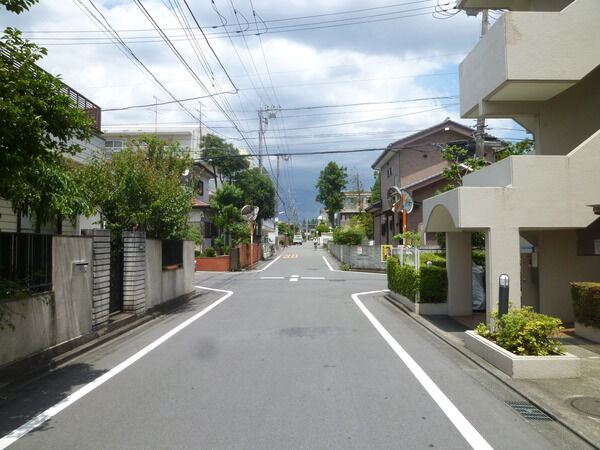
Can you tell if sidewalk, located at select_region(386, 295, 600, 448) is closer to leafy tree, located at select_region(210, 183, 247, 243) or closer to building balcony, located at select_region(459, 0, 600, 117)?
building balcony, located at select_region(459, 0, 600, 117)

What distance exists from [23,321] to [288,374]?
12.9 feet

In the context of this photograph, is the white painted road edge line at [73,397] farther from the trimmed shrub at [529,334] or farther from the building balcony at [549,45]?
the building balcony at [549,45]

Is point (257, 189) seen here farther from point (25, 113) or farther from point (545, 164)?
point (25, 113)

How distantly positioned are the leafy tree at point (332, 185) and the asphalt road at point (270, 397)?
190 feet

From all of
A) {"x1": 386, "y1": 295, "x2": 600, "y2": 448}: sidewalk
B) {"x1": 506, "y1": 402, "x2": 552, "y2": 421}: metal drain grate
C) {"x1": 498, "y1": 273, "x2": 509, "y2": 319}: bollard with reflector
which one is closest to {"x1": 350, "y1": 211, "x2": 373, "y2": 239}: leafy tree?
{"x1": 386, "y1": 295, "x2": 600, "y2": 448}: sidewalk

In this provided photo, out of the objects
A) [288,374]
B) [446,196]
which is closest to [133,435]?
[288,374]

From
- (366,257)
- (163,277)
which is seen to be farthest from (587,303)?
(366,257)

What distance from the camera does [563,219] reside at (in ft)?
28.7

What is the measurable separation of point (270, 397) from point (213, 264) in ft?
82.7

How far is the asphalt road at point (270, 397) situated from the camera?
4.47 m

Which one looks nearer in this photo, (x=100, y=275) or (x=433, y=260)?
(x=100, y=275)

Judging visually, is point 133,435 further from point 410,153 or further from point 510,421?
point 410,153

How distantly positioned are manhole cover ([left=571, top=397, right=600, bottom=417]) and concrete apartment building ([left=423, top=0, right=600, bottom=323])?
3.08 meters

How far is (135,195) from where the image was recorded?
12.5m
